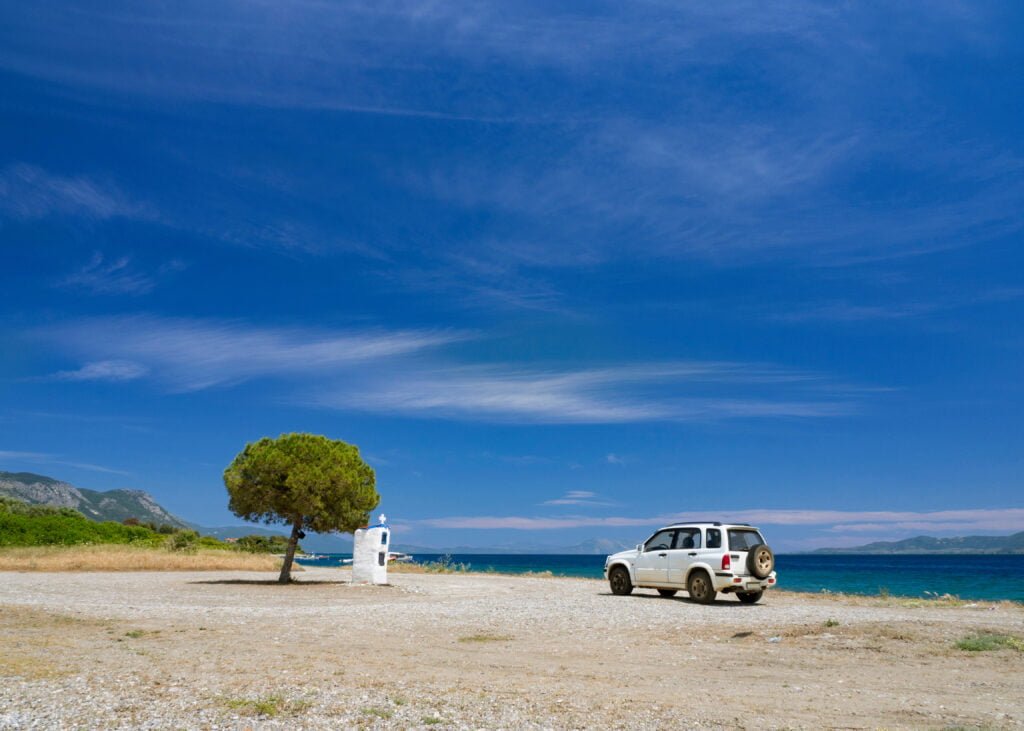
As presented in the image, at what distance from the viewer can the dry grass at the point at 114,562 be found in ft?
116

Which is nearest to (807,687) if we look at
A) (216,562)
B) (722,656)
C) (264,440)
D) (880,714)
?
(880,714)

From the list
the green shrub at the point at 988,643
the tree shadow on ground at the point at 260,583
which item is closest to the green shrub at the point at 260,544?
the tree shadow on ground at the point at 260,583

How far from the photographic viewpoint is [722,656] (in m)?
11.7

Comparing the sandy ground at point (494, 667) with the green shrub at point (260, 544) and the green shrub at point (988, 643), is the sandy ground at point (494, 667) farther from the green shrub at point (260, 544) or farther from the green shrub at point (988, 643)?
the green shrub at point (260, 544)

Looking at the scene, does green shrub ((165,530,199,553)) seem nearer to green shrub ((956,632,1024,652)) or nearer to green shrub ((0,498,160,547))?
green shrub ((0,498,160,547))

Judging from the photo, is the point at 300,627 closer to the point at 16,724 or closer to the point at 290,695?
the point at 290,695

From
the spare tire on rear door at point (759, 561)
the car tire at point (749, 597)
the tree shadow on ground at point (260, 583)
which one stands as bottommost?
the tree shadow on ground at point (260, 583)

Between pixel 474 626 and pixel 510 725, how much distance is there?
8.31 m

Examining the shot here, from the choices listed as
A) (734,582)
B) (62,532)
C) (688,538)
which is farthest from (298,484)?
(62,532)

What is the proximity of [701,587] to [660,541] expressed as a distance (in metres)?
2.17

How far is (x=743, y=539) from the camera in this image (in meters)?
21.1

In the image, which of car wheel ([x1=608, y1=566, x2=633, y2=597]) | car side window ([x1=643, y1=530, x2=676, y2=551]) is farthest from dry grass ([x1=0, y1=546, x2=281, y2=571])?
car side window ([x1=643, y1=530, x2=676, y2=551])

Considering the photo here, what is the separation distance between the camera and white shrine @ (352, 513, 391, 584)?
97.5 ft

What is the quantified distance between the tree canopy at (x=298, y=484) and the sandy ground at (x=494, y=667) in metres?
7.65
